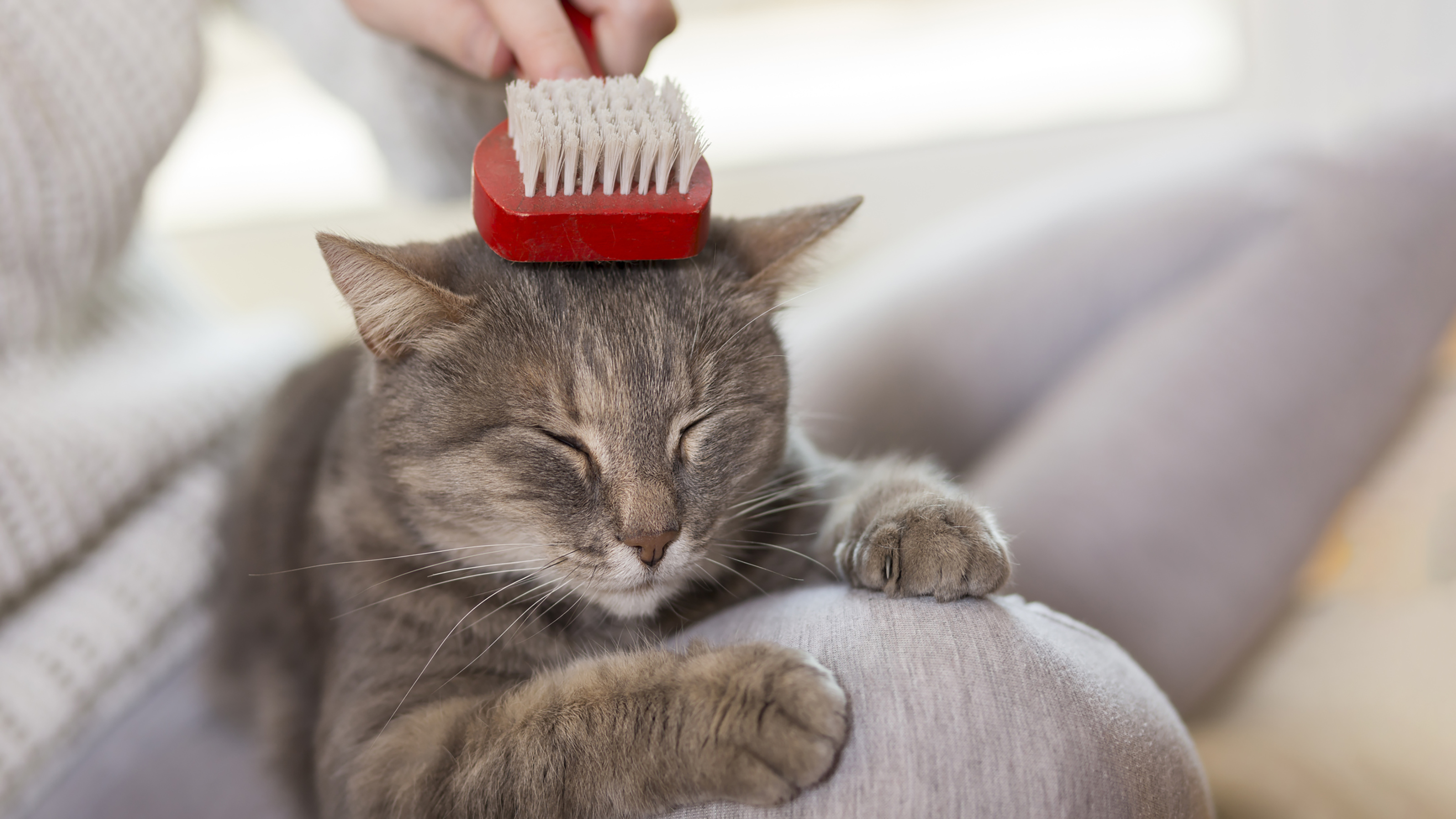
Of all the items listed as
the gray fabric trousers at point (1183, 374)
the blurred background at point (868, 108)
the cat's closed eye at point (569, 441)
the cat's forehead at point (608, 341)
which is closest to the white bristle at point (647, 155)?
the cat's forehead at point (608, 341)

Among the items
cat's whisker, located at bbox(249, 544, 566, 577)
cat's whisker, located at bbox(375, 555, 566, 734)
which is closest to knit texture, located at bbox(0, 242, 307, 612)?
cat's whisker, located at bbox(249, 544, 566, 577)

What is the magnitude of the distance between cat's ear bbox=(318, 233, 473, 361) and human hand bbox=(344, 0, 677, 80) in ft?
0.89

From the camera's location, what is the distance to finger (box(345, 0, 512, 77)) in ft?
3.30

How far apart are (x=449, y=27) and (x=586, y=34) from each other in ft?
0.52

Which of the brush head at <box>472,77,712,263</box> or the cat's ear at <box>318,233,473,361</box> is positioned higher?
the brush head at <box>472,77,712,263</box>

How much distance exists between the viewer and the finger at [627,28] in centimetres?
97

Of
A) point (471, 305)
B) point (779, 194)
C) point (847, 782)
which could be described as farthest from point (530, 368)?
point (779, 194)

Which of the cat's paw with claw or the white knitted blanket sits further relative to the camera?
the white knitted blanket

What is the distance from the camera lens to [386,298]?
33.4 inches

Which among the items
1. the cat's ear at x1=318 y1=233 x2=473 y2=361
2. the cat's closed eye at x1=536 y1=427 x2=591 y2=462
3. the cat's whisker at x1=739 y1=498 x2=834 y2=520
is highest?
the cat's ear at x1=318 y1=233 x2=473 y2=361

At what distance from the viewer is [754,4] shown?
266 cm

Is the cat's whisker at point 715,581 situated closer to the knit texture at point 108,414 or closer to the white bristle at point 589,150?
the white bristle at point 589,150

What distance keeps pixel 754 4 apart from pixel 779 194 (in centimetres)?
56

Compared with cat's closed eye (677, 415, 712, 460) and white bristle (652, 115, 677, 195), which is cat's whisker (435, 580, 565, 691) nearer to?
cat's closed eye (677, 415, 712, 460)
